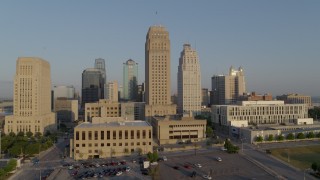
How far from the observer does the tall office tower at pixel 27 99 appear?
12275cm

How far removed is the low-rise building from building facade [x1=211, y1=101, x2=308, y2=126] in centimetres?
2155

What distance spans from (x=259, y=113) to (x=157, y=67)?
146 ft

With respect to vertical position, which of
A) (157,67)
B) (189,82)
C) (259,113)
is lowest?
(259,113)

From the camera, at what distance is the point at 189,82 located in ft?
627

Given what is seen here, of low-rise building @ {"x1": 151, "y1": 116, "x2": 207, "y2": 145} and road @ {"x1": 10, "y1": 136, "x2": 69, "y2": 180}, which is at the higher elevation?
low-rise building @ {"x1": 151, "y1": 116, "x2": 207, "y2": 145}

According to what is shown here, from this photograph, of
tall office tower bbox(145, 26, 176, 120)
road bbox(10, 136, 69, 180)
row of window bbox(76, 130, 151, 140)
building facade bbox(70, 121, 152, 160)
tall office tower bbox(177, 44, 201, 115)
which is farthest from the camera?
tall office tower bbox(177, 44, 201, 115)

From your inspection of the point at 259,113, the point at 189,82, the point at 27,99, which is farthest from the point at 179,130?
the point at 189,82

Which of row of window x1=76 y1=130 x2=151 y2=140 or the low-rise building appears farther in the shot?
the low-rise building

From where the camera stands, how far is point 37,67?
126000 millimetres

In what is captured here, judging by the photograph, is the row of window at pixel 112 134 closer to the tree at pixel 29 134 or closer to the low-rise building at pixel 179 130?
the low-rise building at pixel 179 130

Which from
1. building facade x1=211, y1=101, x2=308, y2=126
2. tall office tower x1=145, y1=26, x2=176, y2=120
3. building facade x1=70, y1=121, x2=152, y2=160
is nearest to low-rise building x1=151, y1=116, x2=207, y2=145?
building facade x1=70, y1=121, x2=152, y2=160

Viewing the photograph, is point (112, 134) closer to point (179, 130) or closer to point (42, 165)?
point (42, 165)

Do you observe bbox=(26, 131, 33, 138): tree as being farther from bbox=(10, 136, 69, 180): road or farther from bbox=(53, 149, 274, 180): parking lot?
bbox=(53, 149, 274, 180): parking lot

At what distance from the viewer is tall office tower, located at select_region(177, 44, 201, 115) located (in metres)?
190
